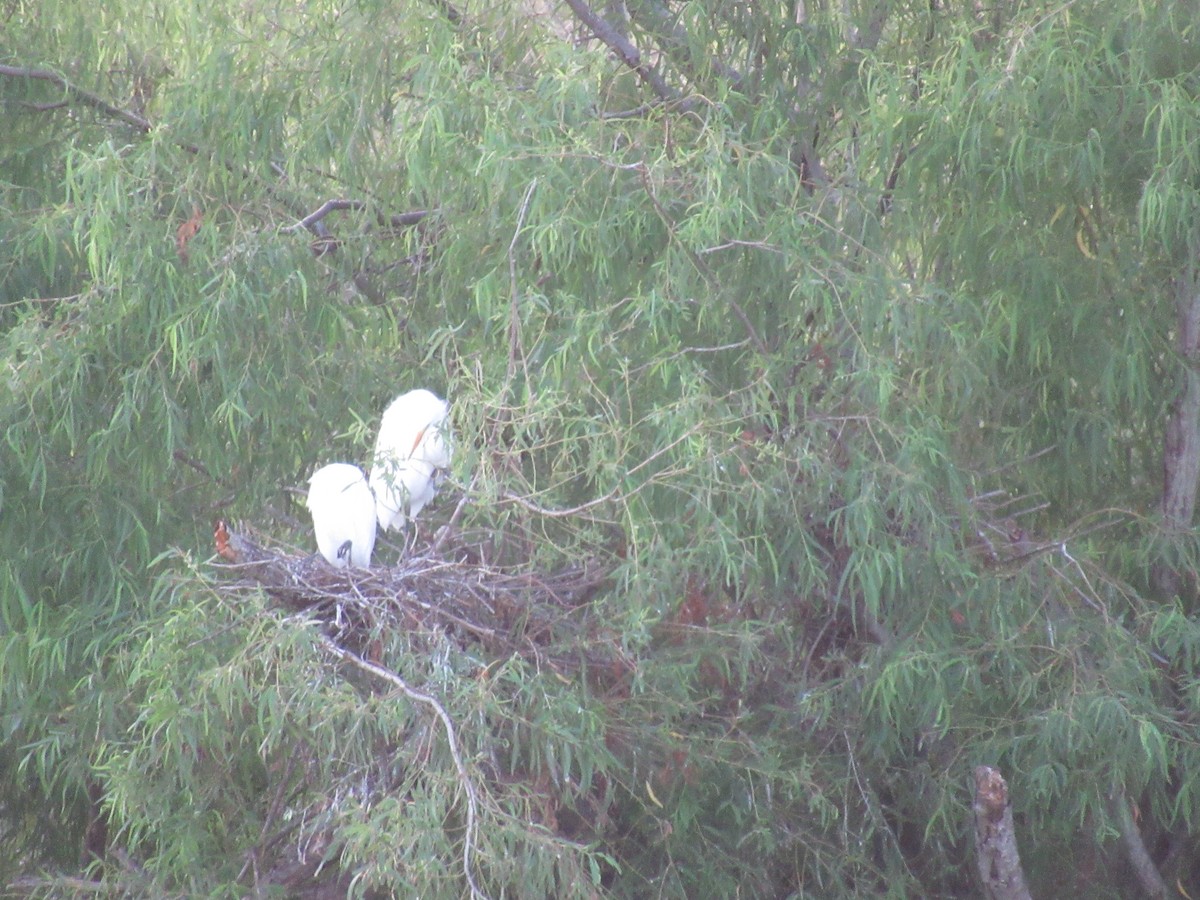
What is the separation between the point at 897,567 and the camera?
327cm

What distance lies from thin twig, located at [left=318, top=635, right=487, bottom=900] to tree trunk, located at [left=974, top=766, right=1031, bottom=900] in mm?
1094

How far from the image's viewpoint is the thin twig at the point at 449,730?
2.54 m

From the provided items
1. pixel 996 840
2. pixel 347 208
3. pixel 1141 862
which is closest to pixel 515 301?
pixel 347 208

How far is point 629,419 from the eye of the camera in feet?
10.3

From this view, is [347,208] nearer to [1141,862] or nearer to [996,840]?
[996,840]

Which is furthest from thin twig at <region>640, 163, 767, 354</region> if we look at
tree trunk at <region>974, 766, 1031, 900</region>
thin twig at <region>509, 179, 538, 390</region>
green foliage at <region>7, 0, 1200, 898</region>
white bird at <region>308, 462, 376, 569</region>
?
tree trunk at <region>974, 766, 1031, 900</region>

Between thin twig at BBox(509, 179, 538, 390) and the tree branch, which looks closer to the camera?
thin twig at BBox(509, 179, 538, 390)

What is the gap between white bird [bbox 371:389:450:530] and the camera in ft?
10.8

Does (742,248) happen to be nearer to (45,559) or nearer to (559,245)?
(559,245)

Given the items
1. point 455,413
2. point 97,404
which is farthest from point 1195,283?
point 97,404

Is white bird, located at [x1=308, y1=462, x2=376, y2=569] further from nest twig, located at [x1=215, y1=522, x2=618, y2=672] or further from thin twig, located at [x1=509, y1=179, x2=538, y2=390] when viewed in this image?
thin twig, located at [x1=509, y1=179, x2=538, y2=390]

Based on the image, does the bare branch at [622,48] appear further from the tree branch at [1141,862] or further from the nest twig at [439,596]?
the tree branch at [1141,862]

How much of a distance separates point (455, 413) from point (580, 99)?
78cm

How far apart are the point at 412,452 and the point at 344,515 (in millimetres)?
251
